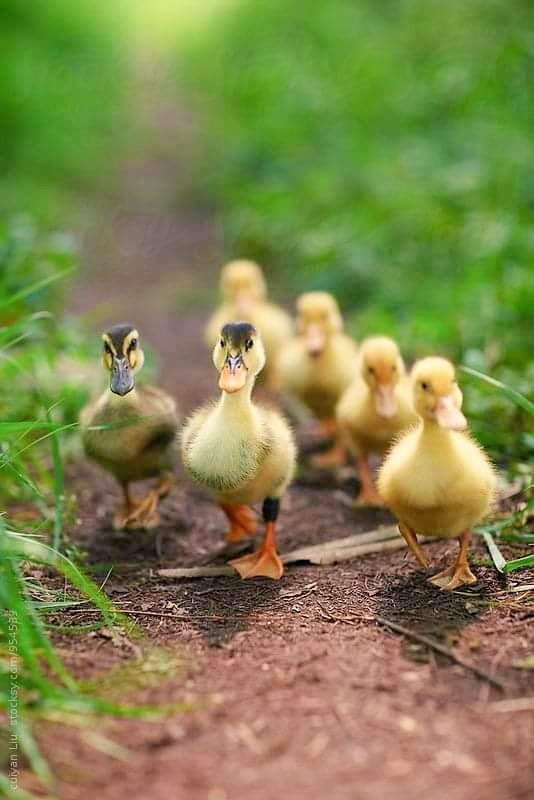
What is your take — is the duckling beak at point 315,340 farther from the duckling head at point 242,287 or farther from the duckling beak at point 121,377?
the duckling beak at point 121,377

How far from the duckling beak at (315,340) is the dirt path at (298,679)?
0.98 meters

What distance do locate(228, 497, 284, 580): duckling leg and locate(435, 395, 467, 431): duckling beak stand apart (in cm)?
99

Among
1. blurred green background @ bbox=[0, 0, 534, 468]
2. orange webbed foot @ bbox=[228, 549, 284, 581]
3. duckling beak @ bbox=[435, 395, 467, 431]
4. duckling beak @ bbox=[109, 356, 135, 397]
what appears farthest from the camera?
blurred green background @ bbox=[0, 0, 534, 468]

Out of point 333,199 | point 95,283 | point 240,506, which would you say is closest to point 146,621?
point 240,506

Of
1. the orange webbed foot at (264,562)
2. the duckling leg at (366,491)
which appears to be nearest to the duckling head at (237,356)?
the orange webbed foot at (264,562)

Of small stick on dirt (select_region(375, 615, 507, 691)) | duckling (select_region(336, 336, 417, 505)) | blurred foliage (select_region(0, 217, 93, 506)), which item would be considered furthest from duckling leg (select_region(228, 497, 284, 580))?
blurred foliage (select_region(0, 217, 93, 506))

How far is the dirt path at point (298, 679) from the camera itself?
104 inches

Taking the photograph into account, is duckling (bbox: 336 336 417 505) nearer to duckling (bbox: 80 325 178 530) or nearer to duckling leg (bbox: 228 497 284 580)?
duckling leg (bbox: 228 497 284 580)

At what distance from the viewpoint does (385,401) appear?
15.9 feet

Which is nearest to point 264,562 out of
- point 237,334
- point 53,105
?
point 237,334

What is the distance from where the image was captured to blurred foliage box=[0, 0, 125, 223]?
12.6 m

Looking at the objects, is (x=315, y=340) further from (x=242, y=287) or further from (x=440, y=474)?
(x=440, y=474)

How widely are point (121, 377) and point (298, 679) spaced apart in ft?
5.78

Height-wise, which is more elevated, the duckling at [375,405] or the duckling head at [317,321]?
the duckling head at [317,321]
